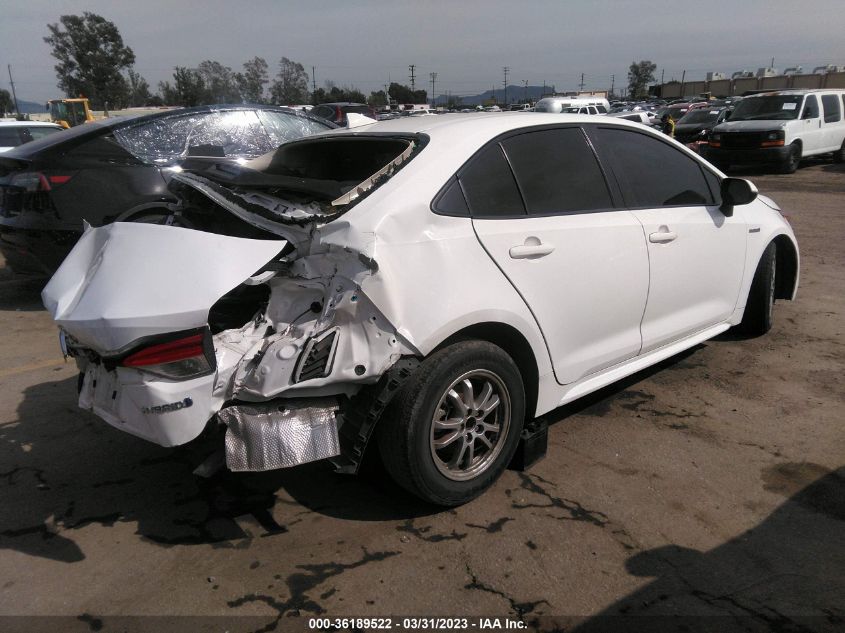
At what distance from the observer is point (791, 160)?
1609cm

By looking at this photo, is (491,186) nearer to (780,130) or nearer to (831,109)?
(780,130)

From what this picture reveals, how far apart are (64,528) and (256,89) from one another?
5107 cm

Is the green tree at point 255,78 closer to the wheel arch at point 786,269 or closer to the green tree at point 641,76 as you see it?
the wheel arch at point 786,269

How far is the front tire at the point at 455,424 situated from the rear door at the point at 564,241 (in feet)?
1.18

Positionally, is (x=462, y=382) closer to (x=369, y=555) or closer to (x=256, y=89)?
(x=369, y=555)

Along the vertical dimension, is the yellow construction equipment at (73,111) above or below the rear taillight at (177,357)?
above

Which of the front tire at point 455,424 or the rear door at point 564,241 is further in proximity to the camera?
the rear door at point 564,241

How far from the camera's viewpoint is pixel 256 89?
4919 cm

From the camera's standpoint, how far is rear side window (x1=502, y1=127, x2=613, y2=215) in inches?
125

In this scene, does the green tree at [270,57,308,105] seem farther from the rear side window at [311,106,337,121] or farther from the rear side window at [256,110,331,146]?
the rear side window at [256,110,331,146]

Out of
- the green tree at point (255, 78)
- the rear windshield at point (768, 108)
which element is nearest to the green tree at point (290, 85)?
the green tree at point (255, 78)

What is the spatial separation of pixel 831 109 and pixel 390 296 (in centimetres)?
1940

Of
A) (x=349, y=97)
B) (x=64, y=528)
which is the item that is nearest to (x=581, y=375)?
(x=64, y=528)

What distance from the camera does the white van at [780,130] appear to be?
15844 millimetres
